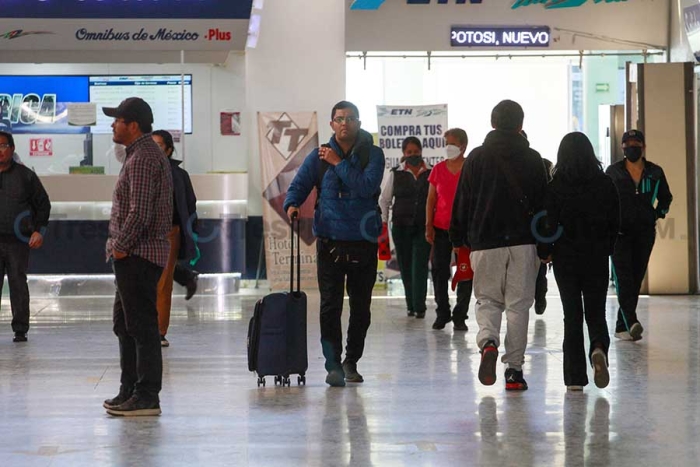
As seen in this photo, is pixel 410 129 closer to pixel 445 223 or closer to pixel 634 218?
pixel 445 223

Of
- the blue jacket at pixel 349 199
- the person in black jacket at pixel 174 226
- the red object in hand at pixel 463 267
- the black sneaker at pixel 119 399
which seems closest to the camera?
the black sneaker at pixel 119 399

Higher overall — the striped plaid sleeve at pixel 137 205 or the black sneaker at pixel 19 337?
the striped plaid sleeve at pixel 137 205

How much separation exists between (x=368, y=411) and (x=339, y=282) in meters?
0.98

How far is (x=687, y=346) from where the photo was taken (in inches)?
353

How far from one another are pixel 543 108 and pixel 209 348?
7939 mm

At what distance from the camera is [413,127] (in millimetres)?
14047

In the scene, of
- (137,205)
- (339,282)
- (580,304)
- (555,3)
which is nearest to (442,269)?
(339,282)

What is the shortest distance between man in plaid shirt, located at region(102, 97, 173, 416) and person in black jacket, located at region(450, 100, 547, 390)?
1801mm

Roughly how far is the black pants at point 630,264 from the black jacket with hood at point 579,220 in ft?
6.69

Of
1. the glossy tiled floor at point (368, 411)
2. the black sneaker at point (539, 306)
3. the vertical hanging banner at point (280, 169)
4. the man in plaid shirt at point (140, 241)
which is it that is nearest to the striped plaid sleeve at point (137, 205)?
the man in plaid shirt at point (140, 241)

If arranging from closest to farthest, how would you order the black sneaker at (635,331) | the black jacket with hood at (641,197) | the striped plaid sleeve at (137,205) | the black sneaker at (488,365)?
the striped plaid sleeve at (137,205) < the black sneaker at (488,365) < the black jacket with hood at (641,197) < the black sneaker at (635,331)

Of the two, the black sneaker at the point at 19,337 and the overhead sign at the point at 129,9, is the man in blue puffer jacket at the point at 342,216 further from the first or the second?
the overhead sign at the point at 129,9

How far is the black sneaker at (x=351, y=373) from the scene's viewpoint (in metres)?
7.30

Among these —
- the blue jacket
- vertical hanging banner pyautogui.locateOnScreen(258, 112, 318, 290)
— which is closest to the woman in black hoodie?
the blue jacket
